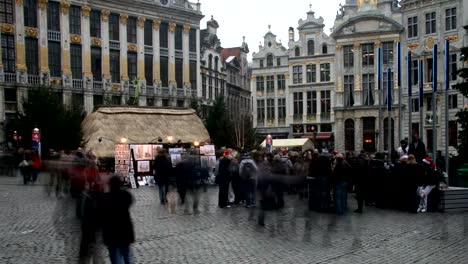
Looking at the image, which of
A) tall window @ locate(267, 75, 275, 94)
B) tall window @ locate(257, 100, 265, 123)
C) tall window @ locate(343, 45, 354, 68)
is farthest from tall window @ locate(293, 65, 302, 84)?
tall window @ locate(343, 45, 354, 68)

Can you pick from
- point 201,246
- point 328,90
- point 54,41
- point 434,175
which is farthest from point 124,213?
point 328,90

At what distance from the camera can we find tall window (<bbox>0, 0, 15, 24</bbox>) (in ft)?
151

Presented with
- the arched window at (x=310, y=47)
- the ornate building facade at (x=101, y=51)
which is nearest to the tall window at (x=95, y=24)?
the ornate building facade at (x=101, y=51)

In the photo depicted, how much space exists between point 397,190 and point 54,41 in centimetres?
3958

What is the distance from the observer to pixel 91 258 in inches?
396

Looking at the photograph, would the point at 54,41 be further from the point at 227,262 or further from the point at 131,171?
the point at 227,262

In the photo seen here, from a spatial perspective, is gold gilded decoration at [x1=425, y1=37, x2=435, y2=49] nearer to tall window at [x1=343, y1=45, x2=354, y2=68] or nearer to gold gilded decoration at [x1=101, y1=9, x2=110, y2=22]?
tall window at [x1=343, y1=45, x2=354, y2=68]

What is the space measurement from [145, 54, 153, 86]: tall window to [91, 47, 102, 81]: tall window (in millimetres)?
5303

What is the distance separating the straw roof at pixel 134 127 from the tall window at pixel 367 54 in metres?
28.4

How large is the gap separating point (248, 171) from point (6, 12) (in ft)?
120

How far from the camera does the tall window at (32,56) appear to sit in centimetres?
4785

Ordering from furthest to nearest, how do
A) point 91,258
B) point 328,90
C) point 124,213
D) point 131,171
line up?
point 328,90, point 131,171, point 91,258, point 124,213

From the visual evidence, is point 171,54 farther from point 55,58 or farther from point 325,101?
point 325,101

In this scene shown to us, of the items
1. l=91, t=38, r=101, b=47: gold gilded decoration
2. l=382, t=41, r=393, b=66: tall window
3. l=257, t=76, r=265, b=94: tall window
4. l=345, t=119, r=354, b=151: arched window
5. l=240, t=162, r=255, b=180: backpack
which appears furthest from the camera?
l=257, t=76, r=265, b=94: tall window
